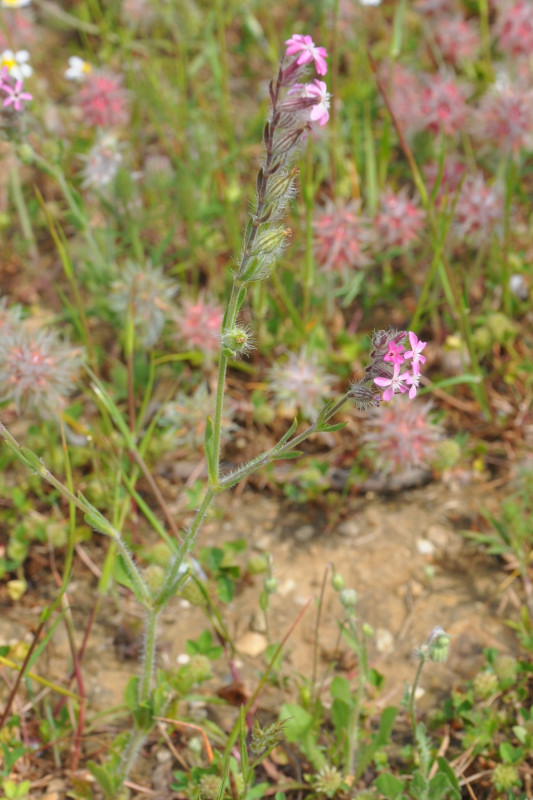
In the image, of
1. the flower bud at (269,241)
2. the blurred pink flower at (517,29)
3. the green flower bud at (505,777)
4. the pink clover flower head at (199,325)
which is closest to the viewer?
→ the flower bud at (269,241)

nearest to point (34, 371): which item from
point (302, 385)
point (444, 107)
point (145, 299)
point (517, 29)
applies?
point (145, 299)

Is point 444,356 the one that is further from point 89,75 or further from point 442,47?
point 89,75

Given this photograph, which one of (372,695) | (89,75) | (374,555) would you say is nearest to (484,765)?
(372,695)

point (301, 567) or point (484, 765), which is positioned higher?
point (301, 567)

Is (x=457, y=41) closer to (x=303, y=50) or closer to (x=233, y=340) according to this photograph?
(x=303, y=50)

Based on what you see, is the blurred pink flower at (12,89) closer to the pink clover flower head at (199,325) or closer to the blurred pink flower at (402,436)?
the pink clover flower head at (199,325)

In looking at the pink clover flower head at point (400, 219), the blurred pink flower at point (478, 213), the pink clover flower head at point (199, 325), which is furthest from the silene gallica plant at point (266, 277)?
the blurred pink flower at point (478, 213)

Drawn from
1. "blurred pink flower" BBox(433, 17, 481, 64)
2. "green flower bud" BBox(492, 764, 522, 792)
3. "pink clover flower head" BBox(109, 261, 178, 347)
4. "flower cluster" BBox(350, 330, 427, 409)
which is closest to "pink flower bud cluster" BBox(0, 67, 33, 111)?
"pink clover flower head" BBox(109, 261, 178, 347)
